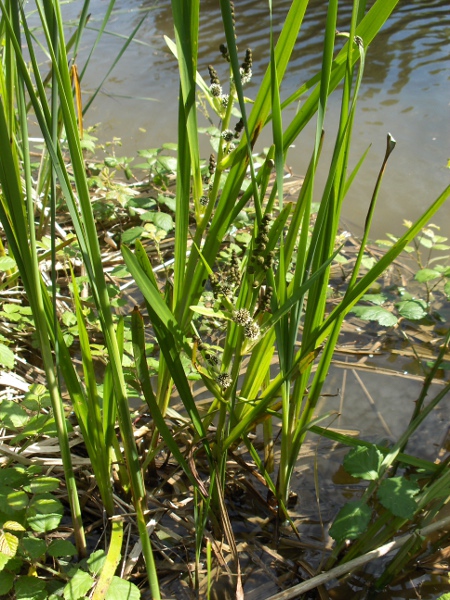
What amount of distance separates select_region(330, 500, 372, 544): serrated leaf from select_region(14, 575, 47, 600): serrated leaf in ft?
2.12

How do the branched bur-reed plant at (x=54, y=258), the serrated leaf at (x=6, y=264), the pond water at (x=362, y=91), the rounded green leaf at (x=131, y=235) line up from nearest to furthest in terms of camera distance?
the branched bur-reed plant at (x=54, y=258)
the serrated leaf at (x=6, y=264)
the rounded green leaf at (x=131, y=235)
the pond water at (x=362, y=91)

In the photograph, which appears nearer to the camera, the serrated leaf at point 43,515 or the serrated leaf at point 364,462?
the serrated leaf at point 43,515

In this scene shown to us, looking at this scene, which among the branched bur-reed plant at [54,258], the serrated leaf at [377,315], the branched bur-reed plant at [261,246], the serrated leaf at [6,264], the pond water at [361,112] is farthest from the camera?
the serrated leaf at [377,315]

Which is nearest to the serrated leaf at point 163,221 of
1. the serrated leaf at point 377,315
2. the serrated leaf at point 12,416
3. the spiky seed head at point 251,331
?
the serrated leaf at point 377,315

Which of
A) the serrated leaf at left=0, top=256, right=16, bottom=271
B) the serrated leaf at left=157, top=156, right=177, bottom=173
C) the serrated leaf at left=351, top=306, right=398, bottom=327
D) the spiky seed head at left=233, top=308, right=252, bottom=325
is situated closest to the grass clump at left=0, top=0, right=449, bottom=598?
the spiky seed head at left=233, top=308, right=252, bottom=325

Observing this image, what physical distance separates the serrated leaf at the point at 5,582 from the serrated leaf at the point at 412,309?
1.54 m

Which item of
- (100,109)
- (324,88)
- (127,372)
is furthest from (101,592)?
(100,109)

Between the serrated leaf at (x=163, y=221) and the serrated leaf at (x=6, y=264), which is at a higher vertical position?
the serrated leaf at (x=6, y=264)

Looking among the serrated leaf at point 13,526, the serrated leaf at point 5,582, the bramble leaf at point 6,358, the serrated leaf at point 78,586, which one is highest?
the bramble leaf at point 6,358

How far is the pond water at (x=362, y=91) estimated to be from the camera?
10.9ft

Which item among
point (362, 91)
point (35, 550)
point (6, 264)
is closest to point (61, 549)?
point (35, 550)

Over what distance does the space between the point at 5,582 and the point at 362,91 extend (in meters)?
4.23

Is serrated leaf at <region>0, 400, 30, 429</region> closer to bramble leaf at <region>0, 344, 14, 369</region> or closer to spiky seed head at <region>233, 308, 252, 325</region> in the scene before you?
bramble leaf at <region>0, 344, 14, 369</region>

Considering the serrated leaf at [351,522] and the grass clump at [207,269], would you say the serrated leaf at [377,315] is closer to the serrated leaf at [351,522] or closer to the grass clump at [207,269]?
the grass clump at [207,269]
